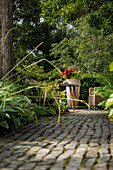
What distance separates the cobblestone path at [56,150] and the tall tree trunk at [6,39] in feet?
6.51

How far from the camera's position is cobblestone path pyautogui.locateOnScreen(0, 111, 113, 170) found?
68.7 inches

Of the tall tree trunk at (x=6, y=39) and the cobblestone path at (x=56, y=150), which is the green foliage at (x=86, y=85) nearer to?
the tall tree trunk at (x=6, y=39)

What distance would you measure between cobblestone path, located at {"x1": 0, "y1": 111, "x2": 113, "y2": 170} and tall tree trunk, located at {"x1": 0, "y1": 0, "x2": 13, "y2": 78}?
1983mm

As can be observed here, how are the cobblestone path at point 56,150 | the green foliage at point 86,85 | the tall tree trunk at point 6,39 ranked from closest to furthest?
the cobblestone path at point 56,150 → the tall tree trunk at point 6,39 → the green foliage at point 86,85

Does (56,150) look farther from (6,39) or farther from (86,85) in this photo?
(86,85)

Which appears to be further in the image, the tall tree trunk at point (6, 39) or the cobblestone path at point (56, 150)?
the tall tree trunk at point (6, 39)

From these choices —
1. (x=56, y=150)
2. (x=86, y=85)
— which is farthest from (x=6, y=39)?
(x=86, y=85)

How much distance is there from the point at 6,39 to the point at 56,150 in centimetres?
321

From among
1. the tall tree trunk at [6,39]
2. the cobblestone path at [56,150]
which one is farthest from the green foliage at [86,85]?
the cobblestone path at [56,150]

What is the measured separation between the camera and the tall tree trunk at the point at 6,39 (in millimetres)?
4793

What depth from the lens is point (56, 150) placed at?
7.25 feet

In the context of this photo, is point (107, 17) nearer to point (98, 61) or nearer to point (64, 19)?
point (64, 19)

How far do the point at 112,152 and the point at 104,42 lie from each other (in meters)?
13.0

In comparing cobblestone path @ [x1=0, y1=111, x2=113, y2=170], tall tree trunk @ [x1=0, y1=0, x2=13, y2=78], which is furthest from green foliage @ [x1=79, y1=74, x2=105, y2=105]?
cobblestone path @ [x1=0, y1=111, x2=113, y2=170]
